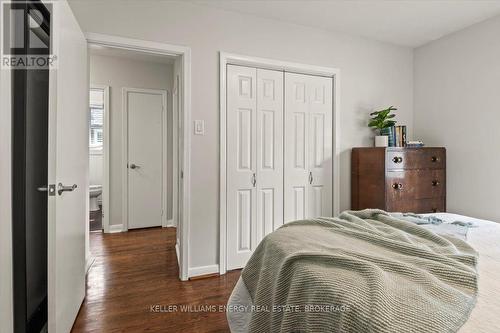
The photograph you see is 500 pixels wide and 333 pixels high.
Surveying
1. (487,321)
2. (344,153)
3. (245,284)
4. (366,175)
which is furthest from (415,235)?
(344,153)

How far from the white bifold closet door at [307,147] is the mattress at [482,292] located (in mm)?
1238

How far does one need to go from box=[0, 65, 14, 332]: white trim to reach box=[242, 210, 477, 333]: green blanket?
3.33 ft

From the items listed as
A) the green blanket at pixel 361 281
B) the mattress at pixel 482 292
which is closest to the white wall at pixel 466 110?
the mattress at pixel 482 292

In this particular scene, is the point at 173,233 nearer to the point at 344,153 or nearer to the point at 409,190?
the point at 344,153

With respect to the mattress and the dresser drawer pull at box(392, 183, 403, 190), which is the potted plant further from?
the mattress

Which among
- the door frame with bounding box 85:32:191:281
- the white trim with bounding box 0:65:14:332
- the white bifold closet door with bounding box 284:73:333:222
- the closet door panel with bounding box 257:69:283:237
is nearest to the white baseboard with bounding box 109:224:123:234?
the door frame with bounding box 85:32:191:281

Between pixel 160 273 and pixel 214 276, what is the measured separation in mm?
501

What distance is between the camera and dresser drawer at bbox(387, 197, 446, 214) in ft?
9.00

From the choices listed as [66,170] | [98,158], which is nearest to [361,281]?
[66,170]

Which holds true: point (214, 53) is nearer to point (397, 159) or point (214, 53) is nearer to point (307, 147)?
point (307, 147)

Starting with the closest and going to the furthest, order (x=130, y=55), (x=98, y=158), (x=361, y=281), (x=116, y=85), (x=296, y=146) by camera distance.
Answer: (x=361, y=281)
(x=296, y=146)
(x=130, y=55)
(x=116, y=85)
(x=98, y=158)

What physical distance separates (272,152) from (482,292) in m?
2.11

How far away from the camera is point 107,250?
317 cm

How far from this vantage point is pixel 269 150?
2838 millimetres
